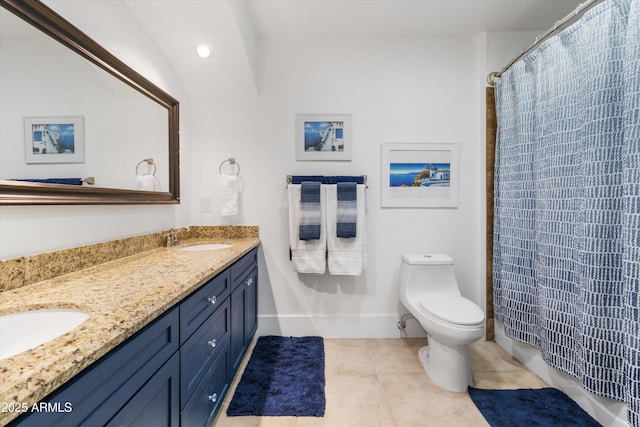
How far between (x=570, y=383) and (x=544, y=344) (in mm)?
208

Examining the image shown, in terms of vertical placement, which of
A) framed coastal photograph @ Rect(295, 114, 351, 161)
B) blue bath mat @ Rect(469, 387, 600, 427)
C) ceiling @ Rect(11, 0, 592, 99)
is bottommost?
blue bath mat @ Rect(469, 387, 600, 427)

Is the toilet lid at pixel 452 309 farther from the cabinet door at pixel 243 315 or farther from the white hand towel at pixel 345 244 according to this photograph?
the cabinet door at pixel 243 315

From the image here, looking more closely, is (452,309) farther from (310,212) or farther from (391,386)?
(310,212)

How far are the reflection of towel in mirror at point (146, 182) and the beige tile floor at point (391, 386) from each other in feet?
4.29

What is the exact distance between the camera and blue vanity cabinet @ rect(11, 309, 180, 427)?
19.2 inches

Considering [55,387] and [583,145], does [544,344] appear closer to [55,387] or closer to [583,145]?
[583,145]

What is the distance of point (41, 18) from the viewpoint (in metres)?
0.98

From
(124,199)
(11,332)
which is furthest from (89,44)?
(11,332)

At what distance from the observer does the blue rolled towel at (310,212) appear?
1.93 m

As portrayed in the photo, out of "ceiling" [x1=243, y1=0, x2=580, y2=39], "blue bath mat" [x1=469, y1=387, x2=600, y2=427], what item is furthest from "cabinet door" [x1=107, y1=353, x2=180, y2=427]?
"ceiling" [x1=243, y1=0, x2=580, y2=39]

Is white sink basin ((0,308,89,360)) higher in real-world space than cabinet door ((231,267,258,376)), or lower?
higher

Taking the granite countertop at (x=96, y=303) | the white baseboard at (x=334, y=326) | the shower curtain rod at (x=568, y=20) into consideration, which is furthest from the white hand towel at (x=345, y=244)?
the shower curtain rod at (x=568, y=20)

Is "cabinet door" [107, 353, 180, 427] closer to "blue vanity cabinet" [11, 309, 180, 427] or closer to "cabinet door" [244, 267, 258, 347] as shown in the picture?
"blue vanity cabinet" [11, 309, 180, 427]

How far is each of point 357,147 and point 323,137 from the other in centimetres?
29
